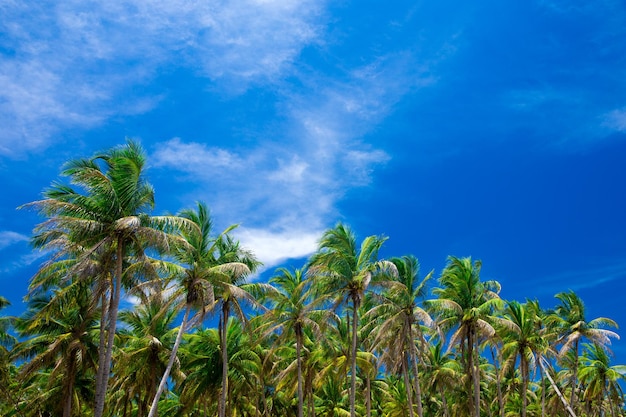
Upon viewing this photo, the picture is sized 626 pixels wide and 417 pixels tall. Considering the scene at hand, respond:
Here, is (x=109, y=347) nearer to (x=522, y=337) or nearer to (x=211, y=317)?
(x=211, y=317)

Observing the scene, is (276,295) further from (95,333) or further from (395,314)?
(95,333)

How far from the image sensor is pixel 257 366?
35.7 metres

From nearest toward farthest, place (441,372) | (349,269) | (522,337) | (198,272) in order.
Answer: (198,272), (349,269), (522,337), (441,372)

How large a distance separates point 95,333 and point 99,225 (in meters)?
13.2

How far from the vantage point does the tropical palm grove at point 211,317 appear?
24047 mm

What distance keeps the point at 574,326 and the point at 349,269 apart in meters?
23.4

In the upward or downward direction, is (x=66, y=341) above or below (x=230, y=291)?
below

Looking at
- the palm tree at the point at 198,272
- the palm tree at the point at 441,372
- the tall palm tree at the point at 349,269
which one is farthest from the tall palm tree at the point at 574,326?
the palm tree at the point at 198,272

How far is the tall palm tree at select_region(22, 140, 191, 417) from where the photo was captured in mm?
22797

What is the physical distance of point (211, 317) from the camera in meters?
29.2

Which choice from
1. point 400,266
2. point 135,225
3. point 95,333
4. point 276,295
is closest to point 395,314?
point 400,266

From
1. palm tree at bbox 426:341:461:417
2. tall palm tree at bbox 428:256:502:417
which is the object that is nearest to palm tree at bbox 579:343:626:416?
palm tree at bbox 426:341:461:417

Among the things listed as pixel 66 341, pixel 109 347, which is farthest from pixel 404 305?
pixel 66 341

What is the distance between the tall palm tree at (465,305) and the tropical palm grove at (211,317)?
103mm
